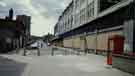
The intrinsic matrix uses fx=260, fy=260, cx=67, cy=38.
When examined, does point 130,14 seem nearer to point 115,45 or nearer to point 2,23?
point 115,45

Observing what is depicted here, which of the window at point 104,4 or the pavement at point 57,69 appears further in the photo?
the window at point 104,4

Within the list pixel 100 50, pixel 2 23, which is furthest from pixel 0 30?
pixel 100 50

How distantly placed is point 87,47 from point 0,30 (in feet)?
67.0

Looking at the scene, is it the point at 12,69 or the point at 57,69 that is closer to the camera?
the point at 12,69

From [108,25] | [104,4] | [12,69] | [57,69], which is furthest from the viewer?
[104,4]

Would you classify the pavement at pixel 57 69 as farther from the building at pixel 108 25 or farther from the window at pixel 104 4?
the window at pixel 104 4

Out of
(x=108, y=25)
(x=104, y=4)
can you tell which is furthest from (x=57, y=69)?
(x=104, y=4)

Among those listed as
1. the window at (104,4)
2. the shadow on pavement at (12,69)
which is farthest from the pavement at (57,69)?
the window at (104,4)

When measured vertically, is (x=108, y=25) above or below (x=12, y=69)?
above

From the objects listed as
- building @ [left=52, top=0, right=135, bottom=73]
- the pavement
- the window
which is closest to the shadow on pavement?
the pavement

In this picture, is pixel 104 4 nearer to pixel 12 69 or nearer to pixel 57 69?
pixel 57 69

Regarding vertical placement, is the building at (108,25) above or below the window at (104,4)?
below

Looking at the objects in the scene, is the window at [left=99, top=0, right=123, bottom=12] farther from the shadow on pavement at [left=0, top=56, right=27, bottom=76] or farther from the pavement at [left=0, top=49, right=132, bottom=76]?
the shadow on pavement at [left=0, top=56, right=27, bottom=76]

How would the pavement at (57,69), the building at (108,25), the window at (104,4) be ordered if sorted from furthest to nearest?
the window at (104,4), the building at (108,25), the pavement at (57,69)
